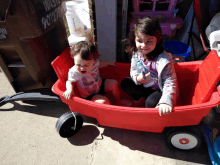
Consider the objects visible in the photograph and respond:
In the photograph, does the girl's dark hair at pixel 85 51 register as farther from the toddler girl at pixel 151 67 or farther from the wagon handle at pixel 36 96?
the wagon handle at pixel 36 96

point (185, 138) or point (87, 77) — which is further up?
point (87, 77)

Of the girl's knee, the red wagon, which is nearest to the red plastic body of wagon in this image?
the red wagon

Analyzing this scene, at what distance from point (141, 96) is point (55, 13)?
44.9 inches

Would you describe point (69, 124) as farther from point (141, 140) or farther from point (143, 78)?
point (143, 78)

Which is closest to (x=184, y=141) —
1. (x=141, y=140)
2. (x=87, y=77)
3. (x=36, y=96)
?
(x=141, y=140)

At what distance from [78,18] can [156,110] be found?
114 centimetres

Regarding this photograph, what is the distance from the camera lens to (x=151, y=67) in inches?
50.0

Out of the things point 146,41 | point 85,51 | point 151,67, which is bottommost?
point 151,67

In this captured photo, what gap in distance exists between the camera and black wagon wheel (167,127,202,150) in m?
1.16

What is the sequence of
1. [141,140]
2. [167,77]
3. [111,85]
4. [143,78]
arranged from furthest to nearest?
[111,85] → [141,140] → [143,78] → [167,77]

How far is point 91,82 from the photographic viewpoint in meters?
1.43

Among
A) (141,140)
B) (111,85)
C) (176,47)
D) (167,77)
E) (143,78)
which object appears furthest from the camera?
(176,47)

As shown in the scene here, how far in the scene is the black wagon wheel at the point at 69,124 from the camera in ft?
Answer: 4.33

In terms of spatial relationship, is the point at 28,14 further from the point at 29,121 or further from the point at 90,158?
the point at 90,158
